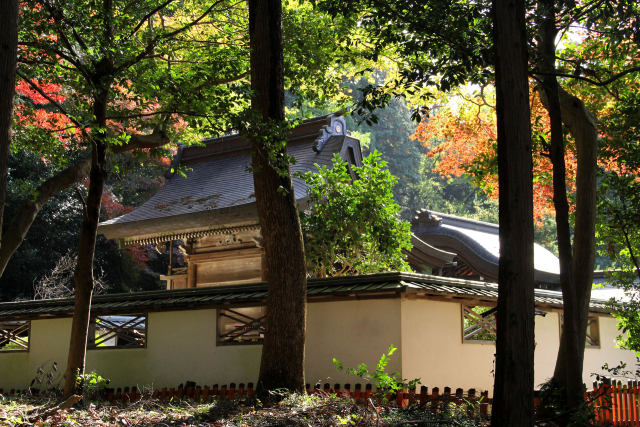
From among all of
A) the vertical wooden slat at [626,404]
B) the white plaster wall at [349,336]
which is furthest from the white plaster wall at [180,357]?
the vertical wooden slat at [626,404]

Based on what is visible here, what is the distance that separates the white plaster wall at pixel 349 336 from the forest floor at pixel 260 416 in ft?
8.44

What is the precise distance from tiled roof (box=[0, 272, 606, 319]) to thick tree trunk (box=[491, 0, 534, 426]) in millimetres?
4451

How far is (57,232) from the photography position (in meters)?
25.8

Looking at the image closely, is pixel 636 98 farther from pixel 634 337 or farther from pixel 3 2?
pixel 3 2

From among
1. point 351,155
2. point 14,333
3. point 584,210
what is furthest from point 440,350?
point 14,333

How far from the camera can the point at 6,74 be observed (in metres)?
5.73

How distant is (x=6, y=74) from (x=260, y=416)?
4.34 metres

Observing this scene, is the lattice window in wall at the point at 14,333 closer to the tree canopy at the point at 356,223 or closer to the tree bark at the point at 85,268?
the tree bark at the point at 85,268

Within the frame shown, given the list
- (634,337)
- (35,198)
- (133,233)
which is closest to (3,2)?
(35,198)

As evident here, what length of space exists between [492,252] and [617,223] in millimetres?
9974

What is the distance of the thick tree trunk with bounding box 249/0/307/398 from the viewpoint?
29.2 ft

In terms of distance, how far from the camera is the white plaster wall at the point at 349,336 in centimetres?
1107

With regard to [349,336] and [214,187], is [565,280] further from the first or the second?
[214,187]

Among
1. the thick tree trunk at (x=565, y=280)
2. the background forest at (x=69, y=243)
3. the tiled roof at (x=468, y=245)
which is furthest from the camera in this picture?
the background forest at (x=69, y=243)
